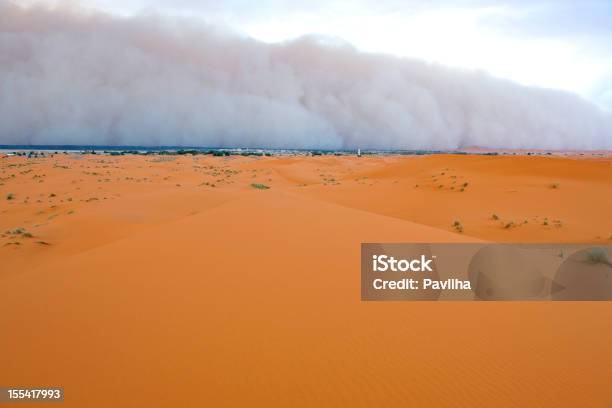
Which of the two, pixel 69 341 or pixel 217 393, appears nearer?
pixel 217 393

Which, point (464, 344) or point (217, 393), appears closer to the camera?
point (217, 393)

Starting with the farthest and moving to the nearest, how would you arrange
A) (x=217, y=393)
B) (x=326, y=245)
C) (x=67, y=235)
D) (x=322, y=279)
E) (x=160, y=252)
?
(x=67, y=235) < (x=326, y=245) < (x=160, y=252) < (x=322, y=279) < (x=217, y=393)

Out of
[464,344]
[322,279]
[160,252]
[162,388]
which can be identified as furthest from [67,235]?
[464,344]

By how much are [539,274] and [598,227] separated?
635cm

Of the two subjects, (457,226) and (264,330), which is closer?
(264,330)

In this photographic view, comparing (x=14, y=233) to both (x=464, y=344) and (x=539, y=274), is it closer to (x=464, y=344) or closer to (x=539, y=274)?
(x=464, y=344)

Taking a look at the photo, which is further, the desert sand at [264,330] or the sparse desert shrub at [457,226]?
the sparse desert shrub at [457,226]

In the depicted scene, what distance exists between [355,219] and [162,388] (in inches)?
266

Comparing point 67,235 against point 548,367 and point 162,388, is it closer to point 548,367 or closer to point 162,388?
point 162,388

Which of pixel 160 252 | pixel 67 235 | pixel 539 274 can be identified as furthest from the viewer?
pixel 67 235

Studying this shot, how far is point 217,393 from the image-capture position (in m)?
2.75

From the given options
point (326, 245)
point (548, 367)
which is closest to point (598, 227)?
point (326, 245)

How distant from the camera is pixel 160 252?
6.26 metres

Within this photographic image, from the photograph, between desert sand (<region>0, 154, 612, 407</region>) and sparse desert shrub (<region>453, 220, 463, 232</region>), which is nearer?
desert sand (<region>0, 154, 612, 407</region>)
